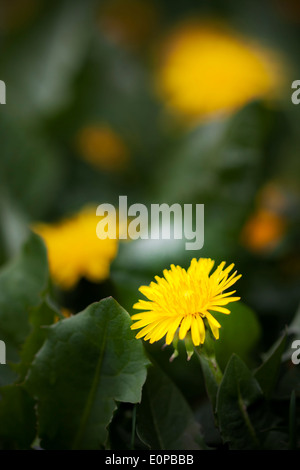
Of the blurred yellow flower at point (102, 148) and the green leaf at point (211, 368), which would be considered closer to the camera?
the green leaf at point (211, 368)

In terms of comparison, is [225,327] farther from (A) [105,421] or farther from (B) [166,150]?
(B) [166,150]

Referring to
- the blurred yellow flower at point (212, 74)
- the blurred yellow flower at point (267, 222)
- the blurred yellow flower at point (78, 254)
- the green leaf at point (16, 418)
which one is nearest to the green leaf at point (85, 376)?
the green leaf at point (16, 418)

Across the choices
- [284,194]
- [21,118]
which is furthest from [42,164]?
[284,194]

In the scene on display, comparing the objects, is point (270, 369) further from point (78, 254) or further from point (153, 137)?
point (153, 137)

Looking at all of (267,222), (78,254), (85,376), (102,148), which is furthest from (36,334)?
(102,148)

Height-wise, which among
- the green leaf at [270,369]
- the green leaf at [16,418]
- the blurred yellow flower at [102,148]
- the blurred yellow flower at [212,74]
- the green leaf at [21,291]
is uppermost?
the blurred yellow flower at [212,74]

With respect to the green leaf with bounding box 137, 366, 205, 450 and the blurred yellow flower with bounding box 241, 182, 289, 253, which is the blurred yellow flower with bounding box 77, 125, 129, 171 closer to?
the blurred yellow flower with bounding box 241, 182, 289, 253

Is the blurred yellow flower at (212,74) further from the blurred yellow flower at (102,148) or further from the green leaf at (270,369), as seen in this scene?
the green leaf at (270,369)

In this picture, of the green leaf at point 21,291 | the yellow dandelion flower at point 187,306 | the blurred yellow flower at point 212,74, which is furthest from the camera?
the blurred yellow flower at point 212,74
